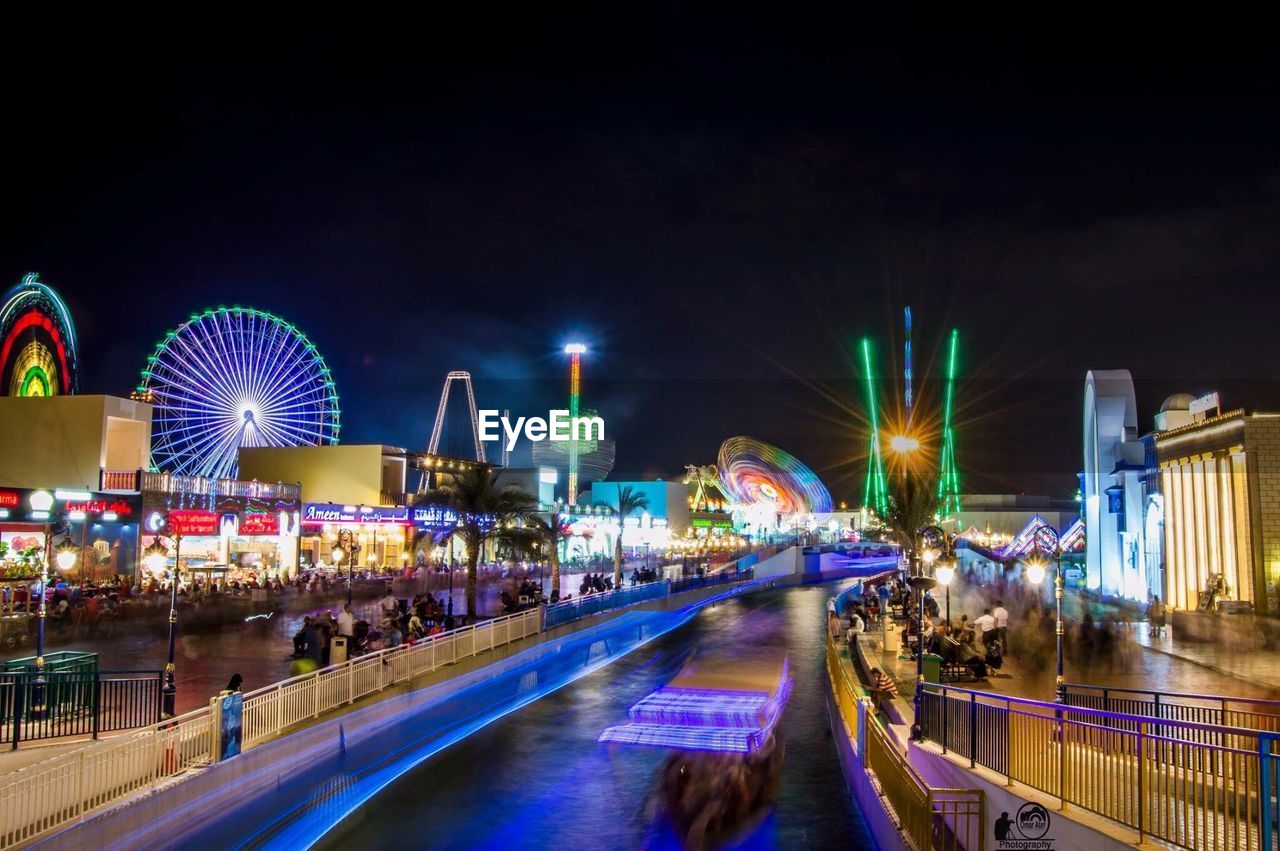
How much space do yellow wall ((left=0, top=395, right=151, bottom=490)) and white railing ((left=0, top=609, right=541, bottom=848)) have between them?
24067mm

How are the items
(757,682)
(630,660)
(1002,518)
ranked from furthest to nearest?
(1002,518) < (630,660) < (757,682)

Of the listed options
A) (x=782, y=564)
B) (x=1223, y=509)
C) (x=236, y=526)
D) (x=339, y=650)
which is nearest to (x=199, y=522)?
(x=236, y=526)

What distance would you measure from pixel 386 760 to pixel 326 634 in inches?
194

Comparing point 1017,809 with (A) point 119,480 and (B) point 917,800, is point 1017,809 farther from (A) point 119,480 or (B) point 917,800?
(A) point 119,480

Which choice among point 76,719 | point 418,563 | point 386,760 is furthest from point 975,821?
point 418,563

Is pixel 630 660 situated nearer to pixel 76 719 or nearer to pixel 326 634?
pixel 326 634

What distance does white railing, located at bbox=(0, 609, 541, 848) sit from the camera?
8.34 meters

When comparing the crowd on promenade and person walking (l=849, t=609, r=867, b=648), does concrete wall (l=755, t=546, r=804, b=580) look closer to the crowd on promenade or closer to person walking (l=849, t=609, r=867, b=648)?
the crowd on promenade

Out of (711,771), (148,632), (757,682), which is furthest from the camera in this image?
(148,632)

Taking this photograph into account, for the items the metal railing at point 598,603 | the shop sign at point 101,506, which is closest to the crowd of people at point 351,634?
the metal railing at point 598,603

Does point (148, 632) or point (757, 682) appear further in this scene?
point (148, 632)

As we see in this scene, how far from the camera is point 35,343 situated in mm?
38344

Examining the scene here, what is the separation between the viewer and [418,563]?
168 feet

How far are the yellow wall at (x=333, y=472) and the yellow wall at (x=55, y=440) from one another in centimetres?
1656
